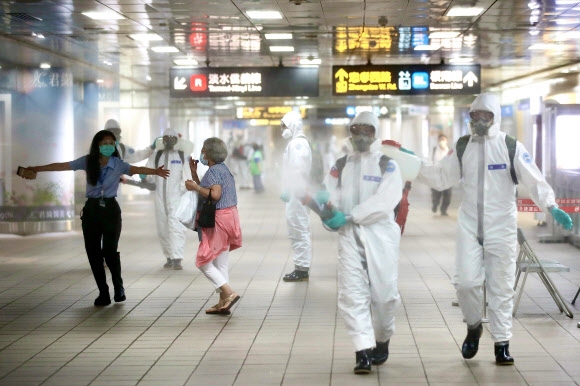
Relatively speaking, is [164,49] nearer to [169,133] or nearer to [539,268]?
[169,133]

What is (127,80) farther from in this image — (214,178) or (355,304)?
(355,304)

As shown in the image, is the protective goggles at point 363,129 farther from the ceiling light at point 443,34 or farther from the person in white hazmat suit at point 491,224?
the ceiling light at point 443,34

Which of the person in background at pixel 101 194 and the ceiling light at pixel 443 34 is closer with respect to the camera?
the person in background at pixel 101 194

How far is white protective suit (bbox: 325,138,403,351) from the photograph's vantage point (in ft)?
21.8

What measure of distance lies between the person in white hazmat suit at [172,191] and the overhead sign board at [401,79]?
4.24 m

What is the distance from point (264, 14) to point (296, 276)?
3492 millimetres

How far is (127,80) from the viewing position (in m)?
24.9

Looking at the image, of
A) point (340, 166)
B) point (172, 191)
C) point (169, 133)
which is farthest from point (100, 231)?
point (340, 166)

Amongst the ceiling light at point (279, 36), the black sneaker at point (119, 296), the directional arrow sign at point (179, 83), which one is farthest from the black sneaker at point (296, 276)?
the directional arrow sign at point (179, 83)

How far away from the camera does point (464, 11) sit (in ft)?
41.5

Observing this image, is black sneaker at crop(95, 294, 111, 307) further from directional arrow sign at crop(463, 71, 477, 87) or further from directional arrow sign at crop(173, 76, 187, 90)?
directional arrow sign at crop(463, 71, 477, 87)

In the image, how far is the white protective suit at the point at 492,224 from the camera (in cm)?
688

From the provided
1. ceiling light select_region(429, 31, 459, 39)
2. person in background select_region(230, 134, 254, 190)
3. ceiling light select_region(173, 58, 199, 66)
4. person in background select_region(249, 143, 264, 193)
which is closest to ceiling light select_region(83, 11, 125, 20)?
ceiling light select_region(429, 31, 459, 39)

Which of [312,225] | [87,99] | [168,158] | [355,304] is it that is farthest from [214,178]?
[87,99]
